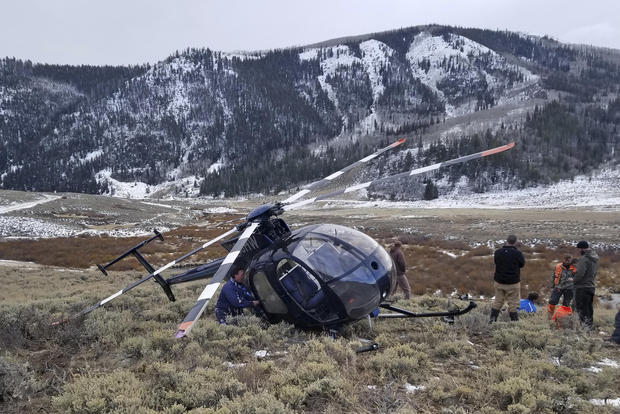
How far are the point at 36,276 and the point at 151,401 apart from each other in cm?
2157

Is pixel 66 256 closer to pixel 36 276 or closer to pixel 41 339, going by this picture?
pixel 36 276

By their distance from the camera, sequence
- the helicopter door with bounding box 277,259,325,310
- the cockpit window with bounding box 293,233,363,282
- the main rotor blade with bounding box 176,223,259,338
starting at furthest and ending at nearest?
the helicopter door with bounding box 277,259,325,310, the cockpit window with bounding box 293,233,363,282, the main rotor blade with bounding box 176,223,259,338

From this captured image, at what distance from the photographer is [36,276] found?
20.6m

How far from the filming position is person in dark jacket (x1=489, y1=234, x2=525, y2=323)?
7629mm

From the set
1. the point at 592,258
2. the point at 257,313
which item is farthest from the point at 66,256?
the point at 592,258

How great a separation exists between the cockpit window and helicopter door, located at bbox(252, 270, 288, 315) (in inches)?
32.5

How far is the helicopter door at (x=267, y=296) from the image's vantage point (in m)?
6.21

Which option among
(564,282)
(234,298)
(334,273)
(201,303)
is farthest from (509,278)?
(201,303)

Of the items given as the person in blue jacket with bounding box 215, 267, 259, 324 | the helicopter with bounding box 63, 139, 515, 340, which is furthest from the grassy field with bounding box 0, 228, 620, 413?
Answer: the helicopter with bounding box 63, 139, 515, 340

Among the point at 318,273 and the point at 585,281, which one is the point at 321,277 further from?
the point at 585,281

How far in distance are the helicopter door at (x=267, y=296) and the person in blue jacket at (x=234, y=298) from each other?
0.46 meters

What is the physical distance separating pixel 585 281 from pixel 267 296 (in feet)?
23.0

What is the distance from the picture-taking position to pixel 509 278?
25.1ft

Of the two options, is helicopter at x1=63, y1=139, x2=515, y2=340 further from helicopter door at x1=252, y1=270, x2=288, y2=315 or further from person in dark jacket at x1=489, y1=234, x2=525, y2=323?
person in dark jacket at x1=489, y1=234, x2=525, y2=323
